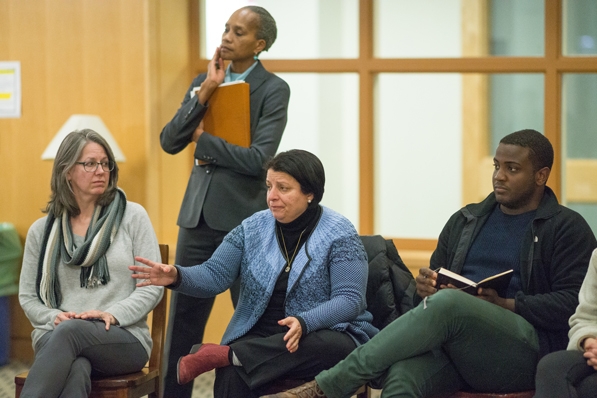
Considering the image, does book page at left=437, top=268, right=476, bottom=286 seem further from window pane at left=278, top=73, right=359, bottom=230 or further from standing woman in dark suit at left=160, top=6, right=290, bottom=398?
window pane at left=278, top=73, right=359, bottom=230

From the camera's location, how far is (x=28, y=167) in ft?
15.9

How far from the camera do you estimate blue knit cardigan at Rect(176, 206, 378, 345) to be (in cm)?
277

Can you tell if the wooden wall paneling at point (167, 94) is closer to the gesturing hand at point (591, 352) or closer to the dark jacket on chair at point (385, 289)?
the dark jacket on chair at point (385, 289)

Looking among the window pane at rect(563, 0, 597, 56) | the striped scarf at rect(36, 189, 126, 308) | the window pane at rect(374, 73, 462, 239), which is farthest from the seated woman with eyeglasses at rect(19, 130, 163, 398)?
the window pane at rect(563, 0, 597, 56)

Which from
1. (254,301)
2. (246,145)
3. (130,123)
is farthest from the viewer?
(130,123)

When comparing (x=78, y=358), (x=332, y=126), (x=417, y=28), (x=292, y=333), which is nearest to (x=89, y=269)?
(x=78, y=358)

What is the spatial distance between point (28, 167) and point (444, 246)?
284 cm

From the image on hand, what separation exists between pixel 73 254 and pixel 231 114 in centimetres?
88

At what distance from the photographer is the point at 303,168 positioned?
2.85 metres

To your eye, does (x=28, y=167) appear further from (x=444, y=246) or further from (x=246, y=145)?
(x=444, y=246)

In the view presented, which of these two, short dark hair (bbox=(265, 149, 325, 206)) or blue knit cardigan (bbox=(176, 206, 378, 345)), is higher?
short dark hair (bbox=(265, 149, 325, 206))

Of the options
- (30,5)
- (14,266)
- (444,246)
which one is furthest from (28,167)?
(444,246)

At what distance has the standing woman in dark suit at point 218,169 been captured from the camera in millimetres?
3369

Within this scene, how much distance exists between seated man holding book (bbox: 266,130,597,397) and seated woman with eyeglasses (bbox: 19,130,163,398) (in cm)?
68
